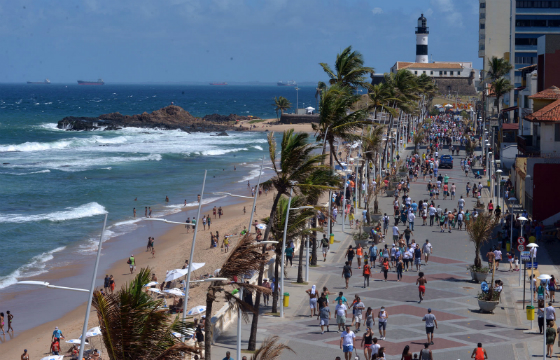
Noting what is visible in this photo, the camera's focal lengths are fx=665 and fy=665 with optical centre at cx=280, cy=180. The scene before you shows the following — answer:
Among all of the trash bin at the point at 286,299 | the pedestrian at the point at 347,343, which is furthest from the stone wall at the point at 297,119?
the pedestrian at the point at 347,343

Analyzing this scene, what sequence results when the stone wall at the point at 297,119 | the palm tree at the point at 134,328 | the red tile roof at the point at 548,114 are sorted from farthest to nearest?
the stone wall at the point at 297,119
the red tile roof at the point at 548,114
the palm tree at the point at 134,328

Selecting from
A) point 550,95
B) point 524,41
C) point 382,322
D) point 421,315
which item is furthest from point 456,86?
point 382,322

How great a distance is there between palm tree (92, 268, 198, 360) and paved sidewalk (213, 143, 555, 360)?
8128mm

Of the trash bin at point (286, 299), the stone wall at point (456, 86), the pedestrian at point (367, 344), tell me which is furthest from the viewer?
the stone wall at point (456, 86)

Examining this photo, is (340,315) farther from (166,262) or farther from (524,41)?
(524,41)

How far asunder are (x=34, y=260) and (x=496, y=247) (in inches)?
860

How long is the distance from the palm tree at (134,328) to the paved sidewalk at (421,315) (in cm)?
813

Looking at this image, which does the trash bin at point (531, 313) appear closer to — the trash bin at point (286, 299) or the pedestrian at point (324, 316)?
the pedestrian at point (324, 316)

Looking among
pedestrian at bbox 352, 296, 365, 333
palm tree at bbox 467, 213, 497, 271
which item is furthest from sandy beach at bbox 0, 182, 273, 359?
palm tree at bbox 467, 213, 497, 271

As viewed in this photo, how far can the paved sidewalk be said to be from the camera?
17.5 m

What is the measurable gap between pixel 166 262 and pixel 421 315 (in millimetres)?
16244

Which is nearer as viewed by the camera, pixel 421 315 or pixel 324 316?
pixel 324 316

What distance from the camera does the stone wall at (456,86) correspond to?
432 ft

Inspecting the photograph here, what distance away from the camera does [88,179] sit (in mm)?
58438
